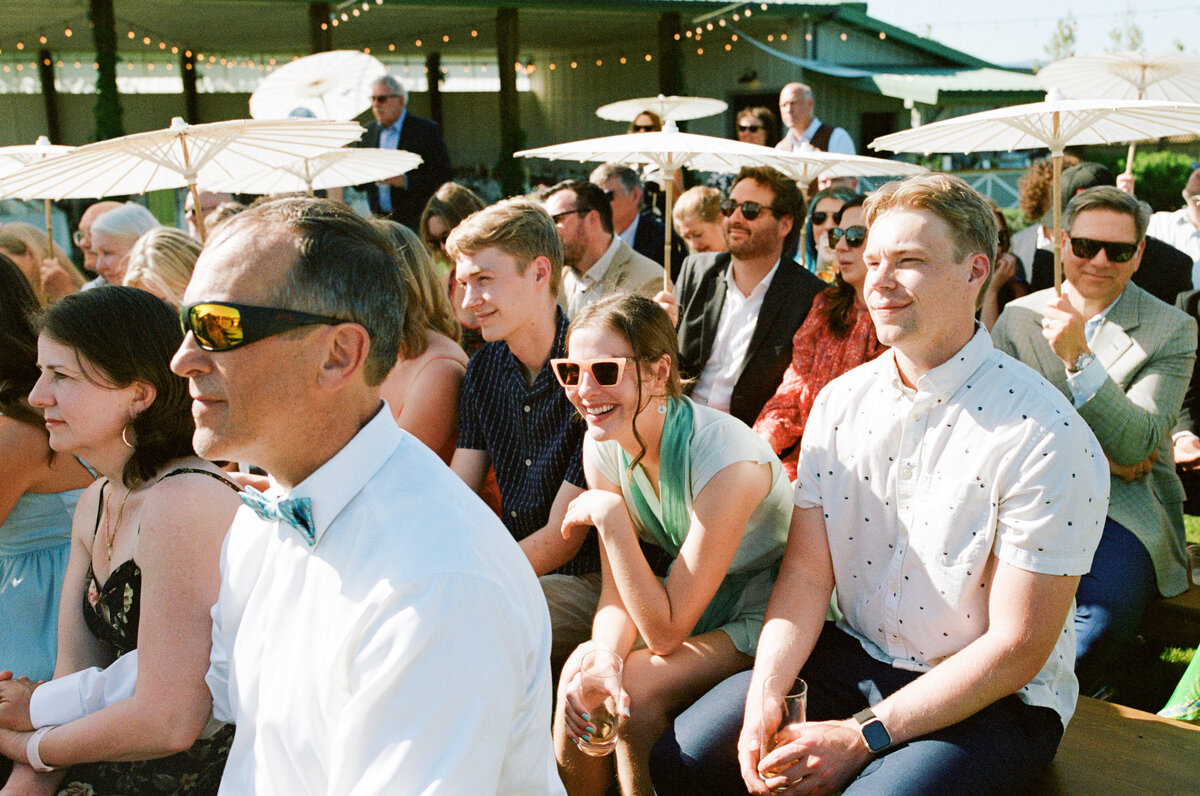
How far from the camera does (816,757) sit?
2043 millimetres

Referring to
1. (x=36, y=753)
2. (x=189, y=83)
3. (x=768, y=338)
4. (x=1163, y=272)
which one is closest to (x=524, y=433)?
(x=768, y=338)

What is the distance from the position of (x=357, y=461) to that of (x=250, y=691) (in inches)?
18.8

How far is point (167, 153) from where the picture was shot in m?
4.26

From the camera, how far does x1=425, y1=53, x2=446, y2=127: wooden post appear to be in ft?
66.2

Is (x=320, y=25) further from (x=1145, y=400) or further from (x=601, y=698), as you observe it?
(x=601, y=698)

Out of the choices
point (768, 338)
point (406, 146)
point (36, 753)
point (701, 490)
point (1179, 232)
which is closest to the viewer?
point (36, 753)

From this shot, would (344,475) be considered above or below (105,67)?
below

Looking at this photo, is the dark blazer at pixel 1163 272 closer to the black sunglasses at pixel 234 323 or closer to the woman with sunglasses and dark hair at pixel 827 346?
the woman with sunglasses and dark hair at pixel 827 346

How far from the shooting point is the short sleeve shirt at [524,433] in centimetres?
318

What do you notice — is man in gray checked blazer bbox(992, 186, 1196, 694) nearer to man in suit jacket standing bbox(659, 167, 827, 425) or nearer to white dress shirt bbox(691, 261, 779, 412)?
man in suit jacket standing bbox(659, 167, 827, 425)

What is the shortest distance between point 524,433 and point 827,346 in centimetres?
138

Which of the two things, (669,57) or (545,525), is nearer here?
(545,525)

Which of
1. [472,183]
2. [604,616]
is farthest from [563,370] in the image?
[472,183]

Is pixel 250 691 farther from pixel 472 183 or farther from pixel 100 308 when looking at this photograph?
pixel 472 183
